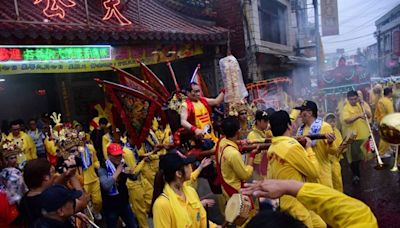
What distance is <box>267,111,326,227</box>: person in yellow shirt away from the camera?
3695 mm

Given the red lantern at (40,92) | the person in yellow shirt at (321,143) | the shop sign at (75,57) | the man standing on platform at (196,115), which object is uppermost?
the shop sign at (75,57)

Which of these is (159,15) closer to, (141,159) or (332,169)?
(141,159)

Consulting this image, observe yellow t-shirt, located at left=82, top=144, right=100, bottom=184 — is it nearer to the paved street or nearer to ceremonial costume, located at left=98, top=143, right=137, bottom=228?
ceremonial costume, located at left=98, top=143, right=137, bottom=228

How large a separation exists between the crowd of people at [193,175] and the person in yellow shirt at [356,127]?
0.02 metres

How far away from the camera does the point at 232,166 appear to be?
4.48 meters

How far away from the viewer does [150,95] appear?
574cm

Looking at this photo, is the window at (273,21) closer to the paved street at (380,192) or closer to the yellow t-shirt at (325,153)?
the paved street at (380,192)

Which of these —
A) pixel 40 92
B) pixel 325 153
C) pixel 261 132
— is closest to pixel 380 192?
pixel 325 153

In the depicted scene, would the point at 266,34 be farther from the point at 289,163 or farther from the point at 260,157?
the point at 289,163

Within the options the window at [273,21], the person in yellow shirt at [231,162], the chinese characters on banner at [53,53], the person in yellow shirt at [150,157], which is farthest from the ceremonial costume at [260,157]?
the window at [273,21]

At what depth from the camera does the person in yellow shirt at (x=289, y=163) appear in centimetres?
370

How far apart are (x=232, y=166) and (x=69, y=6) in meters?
6.28

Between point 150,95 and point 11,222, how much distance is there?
2.77m

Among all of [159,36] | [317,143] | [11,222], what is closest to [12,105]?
[159,36]
